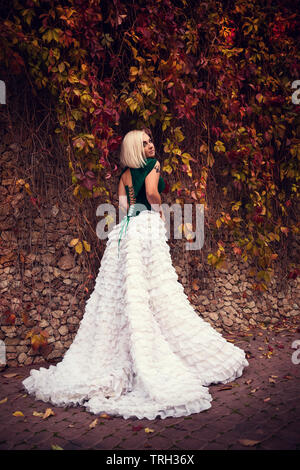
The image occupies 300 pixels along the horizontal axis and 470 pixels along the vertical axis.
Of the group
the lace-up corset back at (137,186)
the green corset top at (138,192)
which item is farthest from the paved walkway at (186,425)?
the lace-up corset back at (137,186)

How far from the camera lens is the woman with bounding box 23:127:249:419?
2762mm

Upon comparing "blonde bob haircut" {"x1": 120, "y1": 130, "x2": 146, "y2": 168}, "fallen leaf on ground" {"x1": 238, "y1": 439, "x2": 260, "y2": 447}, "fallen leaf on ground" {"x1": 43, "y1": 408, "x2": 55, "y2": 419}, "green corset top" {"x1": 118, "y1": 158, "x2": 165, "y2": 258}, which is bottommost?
"fallen leaf on ground" {"x1": 43, "y1": 408, "x2": 55, "y2": 419}

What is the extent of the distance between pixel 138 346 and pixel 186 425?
2.29 feet

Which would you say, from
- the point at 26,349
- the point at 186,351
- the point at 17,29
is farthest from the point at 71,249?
the point at 17,29

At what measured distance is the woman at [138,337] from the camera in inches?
109

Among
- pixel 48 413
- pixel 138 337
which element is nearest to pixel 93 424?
pixel 48 413

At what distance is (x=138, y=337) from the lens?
2934 mm

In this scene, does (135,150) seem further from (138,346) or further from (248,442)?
(248,442)

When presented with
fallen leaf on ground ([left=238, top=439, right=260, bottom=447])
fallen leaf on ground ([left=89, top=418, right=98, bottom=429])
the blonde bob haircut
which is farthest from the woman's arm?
fallen leaf on ground ([left=238, top=439, right=260, bottom=447])

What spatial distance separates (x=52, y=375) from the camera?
302 cm

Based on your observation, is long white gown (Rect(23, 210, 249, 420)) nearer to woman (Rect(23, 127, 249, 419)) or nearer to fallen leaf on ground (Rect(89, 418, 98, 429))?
woman (Rect(23, 127, 249, 419))

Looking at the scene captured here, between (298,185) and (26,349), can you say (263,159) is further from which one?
(26,349)

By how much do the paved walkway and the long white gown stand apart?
11 cm

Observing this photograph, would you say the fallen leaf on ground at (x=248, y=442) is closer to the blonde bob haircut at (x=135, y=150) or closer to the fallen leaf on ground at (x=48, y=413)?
the fallen leaf on ground at (x=48, y=413)
